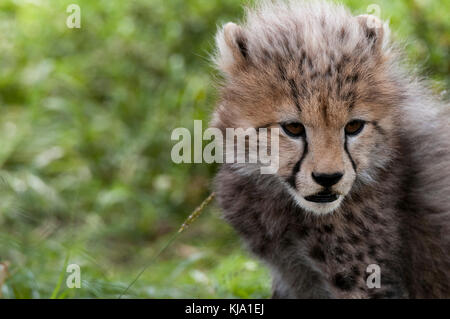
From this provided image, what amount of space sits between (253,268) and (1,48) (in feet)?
15.6

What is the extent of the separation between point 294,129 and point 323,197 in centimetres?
38

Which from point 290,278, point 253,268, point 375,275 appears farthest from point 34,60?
point 375,275

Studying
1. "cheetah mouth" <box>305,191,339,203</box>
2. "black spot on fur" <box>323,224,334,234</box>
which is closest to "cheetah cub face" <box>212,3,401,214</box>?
"cheetah mouth" <box>305,191,339,203</box>

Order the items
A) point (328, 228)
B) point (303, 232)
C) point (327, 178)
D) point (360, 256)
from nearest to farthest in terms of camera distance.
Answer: point (327, 178), point (360, 256), point (328, 228), point (303, 232)

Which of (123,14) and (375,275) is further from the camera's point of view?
(123,14)

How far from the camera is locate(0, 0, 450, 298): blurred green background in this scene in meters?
6.48

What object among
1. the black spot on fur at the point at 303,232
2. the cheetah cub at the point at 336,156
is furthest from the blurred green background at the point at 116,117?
the black spot on fur at the point at 303,232

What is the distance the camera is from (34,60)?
26.5 ft

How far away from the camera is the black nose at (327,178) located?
3.23 metres

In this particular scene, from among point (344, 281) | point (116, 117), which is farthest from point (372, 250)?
point (116, 117)

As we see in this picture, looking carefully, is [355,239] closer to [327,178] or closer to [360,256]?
[360,256]

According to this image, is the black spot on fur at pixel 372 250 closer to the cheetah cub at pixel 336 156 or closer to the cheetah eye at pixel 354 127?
the cheetah cub at pixel 336 156

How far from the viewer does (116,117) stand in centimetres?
786

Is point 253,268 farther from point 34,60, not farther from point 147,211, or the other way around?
point 34,60
